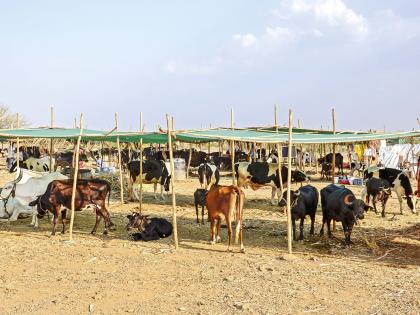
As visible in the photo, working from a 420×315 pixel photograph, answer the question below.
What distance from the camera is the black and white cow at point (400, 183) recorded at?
14262 mm

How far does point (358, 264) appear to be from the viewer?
27.5 ft

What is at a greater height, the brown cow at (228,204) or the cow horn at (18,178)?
the cow horn at (18,178)

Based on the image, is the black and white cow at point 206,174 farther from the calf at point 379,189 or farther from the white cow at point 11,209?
the white cow at point 11,209

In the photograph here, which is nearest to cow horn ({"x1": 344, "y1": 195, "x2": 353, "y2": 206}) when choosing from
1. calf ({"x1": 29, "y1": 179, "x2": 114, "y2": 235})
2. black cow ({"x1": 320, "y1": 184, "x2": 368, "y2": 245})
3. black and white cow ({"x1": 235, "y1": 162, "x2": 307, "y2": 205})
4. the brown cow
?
black cow ({"x1": 320, "y1": 184, "x2": 368, "y2": 245})

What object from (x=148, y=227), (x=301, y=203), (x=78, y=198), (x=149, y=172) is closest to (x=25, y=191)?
(x=78, y=198)

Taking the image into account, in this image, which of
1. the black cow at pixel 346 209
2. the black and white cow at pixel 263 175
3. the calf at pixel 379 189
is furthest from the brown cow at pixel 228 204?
the black and white cow at pixel 263 175

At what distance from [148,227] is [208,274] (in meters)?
3.31

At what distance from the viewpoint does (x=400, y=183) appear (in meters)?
14.4

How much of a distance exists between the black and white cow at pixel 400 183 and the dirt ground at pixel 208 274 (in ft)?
8.92

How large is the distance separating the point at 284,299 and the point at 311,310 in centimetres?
52

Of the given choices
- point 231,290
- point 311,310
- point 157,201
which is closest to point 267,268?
point 231,290

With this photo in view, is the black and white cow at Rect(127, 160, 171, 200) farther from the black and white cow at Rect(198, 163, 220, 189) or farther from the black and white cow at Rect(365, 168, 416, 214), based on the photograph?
the black and white cow at Rect(365, 168, 416, 214)

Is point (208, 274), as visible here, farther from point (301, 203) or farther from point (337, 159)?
point (337, 159)

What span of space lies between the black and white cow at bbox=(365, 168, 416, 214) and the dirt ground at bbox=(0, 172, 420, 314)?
107 inches
